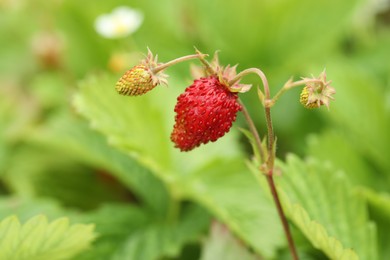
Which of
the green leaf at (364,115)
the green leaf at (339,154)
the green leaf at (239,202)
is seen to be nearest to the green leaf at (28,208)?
the green leaf at (239,202)

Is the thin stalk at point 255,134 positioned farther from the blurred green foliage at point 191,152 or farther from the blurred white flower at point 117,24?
the blurred white flower at point 117,24

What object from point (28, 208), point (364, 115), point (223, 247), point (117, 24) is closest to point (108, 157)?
point (28, 208)

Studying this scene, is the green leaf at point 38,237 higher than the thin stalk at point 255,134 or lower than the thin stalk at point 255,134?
higher

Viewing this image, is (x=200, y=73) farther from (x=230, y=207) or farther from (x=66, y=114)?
(x=66, y=114)

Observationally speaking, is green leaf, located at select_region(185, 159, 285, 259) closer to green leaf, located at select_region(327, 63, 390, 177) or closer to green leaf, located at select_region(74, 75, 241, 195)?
green leaf, located at select_region(74, 75, 241, 195)

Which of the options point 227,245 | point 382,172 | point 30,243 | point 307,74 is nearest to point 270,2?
point 307,74
